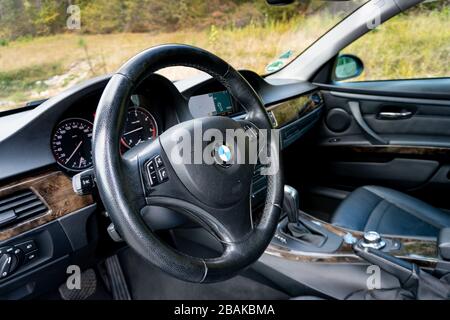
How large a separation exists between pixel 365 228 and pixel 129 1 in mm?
3052

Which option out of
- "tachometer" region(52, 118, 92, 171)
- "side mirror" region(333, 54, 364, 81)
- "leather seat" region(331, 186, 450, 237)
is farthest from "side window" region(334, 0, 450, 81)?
"tachometer" region(52, 118, 92, 171)

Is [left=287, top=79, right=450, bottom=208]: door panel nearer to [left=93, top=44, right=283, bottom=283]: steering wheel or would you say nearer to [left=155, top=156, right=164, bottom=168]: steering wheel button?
[left=93, top=44, right=283, bottom=283]: steering wheel

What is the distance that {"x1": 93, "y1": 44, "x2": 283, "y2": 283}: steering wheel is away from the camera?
0.83m

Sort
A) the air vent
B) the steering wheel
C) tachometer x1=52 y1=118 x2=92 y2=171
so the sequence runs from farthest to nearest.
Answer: tachometer x1=52 y1=118 x2=92 y2=171, the air vent, the steering wheel

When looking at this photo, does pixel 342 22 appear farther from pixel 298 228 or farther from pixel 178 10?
pixel 178 10

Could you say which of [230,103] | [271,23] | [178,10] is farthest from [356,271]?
[178,10]

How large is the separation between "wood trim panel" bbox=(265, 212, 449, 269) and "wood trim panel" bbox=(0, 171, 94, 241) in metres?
0.68

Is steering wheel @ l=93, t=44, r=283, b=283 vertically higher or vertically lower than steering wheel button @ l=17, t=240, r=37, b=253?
higher

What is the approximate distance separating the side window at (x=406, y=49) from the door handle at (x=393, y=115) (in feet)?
0.92

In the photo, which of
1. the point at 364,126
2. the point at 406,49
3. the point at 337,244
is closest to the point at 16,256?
the point at 337,244

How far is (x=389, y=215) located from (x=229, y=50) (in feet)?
5.06

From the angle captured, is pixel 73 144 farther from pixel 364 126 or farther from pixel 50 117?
pixel 364 126

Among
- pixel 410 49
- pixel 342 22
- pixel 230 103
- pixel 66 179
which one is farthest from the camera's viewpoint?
pixel 410 49

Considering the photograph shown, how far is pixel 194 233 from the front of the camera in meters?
1.68
